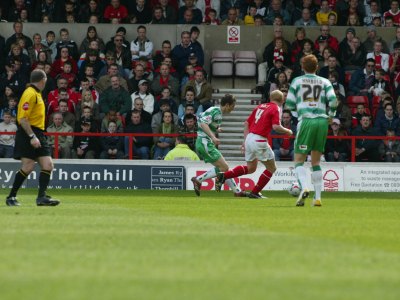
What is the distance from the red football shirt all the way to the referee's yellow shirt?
5.01m

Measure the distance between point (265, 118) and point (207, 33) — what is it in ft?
38.0

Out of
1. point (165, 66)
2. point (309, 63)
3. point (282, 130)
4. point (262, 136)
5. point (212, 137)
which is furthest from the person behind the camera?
point (165, 66)

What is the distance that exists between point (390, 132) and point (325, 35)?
3756 millimetres

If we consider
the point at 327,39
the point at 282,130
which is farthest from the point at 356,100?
the point at 282,130

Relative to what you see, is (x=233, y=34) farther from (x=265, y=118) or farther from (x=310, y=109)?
(x=310, y=109)

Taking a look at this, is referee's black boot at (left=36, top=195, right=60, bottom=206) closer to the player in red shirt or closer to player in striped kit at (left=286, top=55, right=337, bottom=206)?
player in striped kit at (left=286, top=55, right=337, bottom=206)

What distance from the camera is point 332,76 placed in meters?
29.3

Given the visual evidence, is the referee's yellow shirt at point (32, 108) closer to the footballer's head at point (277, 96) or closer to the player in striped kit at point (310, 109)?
the player in striped kit at point (310, 109)

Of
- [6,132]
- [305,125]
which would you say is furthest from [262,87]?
[305,125]

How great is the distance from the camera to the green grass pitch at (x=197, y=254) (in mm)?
7766

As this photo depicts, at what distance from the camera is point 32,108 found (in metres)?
17.0

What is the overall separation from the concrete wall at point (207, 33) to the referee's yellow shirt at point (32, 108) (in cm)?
1467

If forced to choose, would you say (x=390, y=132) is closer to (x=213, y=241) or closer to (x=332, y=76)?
(x=332, y=76)

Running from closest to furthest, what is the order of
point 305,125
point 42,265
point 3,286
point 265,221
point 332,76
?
point 3,286
point 42,265
point 265,221
point 305,125
point 332,76
